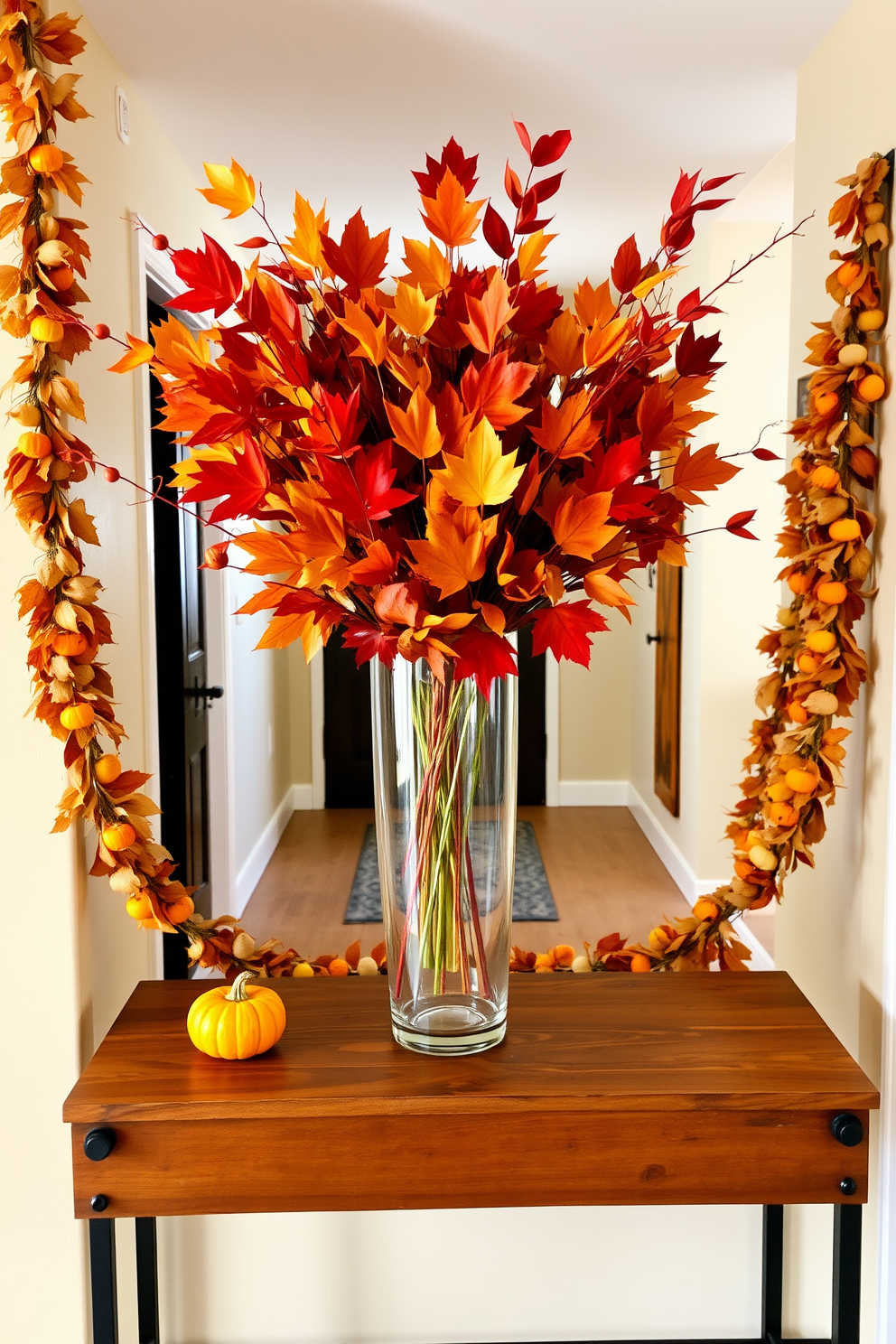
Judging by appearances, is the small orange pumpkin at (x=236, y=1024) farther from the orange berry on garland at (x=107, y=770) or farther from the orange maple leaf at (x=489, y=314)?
the orange maple leaf at (x=489, y=314)

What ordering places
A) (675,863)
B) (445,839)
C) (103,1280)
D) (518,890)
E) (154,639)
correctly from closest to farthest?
(445,839)
(103,1280)
(154,639)
(518,890)
(675,863)

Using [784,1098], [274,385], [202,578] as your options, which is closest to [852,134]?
[274,385]

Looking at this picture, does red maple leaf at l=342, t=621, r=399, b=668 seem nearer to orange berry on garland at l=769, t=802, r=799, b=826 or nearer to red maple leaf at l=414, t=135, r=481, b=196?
red maple leaf at l=414, t=135, r=481, b=196

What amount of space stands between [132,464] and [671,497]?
4.14 ft

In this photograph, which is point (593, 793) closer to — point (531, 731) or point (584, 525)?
point (531, 731)

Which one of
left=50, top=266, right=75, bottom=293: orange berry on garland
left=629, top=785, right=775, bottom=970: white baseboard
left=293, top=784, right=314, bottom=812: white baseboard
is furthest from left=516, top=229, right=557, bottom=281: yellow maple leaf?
left=293, top=784, right=314, bottom=812: white baseboard

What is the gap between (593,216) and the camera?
3068 millimetres

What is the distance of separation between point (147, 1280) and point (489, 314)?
153 centimetres

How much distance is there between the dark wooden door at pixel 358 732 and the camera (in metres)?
3.43

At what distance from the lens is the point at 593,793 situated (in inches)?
148

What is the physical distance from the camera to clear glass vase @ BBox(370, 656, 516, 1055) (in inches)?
50.9

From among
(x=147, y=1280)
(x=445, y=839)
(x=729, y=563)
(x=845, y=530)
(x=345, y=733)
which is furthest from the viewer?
(x=345, y=733)

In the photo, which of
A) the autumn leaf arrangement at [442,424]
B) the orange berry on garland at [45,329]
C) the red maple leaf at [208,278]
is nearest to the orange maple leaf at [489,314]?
the autumn leaf arrangement at [442,424]

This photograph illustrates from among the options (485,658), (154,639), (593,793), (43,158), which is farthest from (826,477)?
(593,793)
